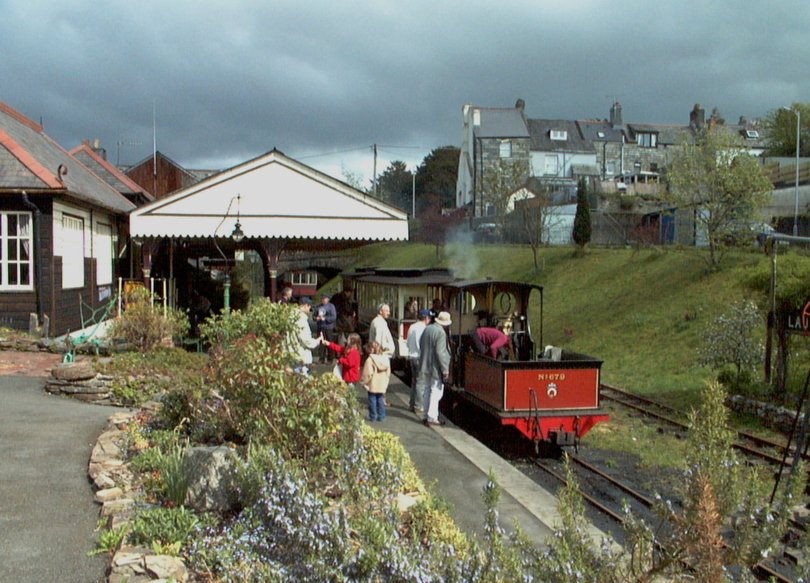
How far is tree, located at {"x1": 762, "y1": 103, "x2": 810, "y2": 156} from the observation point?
177 ft

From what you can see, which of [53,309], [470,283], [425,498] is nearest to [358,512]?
[425,498]

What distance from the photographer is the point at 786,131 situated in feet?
185

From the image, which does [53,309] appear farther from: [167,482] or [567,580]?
[567,580]

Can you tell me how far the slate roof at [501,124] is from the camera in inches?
2419

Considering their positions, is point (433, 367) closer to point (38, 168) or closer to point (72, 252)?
point (38, 168)

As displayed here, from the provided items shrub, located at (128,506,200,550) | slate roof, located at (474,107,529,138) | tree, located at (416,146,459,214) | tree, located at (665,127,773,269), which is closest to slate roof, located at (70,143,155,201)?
tree, located at (665,127,773,269)

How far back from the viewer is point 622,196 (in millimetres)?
45250

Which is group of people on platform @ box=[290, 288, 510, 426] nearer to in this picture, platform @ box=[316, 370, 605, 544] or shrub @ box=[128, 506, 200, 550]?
platform @ box=[316, 370, 605, 544]

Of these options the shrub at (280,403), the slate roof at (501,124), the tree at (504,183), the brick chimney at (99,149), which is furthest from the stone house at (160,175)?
the shrub at (280,403)

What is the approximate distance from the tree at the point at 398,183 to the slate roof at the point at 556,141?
1141 inches

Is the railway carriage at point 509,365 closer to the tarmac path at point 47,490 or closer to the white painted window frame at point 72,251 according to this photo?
the tarmac path at point 47,490

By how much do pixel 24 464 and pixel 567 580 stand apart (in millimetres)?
5994

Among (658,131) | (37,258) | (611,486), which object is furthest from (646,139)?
(611,486)

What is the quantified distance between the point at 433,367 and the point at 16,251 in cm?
1060
